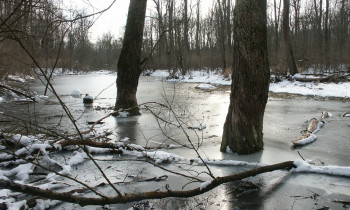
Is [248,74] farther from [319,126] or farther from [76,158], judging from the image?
[319,126]

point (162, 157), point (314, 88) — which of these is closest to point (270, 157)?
point (162, 157)

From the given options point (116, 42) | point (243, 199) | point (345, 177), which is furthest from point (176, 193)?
point (116, 42)

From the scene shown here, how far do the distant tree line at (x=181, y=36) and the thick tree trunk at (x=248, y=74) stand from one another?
143 cm

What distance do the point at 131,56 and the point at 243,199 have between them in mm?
5249

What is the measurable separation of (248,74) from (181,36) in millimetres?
28548

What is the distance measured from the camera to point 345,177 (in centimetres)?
314

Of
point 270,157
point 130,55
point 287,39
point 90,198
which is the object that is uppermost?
point 287,39

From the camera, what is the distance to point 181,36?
31266 millimetres

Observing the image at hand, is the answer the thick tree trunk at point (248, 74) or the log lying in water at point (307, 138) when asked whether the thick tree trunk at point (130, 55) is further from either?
the log lying in water at point (307, 138)

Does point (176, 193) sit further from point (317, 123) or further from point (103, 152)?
point (317, 123)

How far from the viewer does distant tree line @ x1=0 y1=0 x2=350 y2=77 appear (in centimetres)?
371

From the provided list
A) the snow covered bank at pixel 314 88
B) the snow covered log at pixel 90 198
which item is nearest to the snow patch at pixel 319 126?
the snow covered log at pixel 90 198

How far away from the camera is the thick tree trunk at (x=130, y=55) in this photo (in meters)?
7.11

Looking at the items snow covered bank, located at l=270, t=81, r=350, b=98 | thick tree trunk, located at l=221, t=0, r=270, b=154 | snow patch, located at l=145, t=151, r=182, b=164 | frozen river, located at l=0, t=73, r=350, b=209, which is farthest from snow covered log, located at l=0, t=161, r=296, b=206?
snow covered bank, located at l=270, t=81, r=350, b=98
